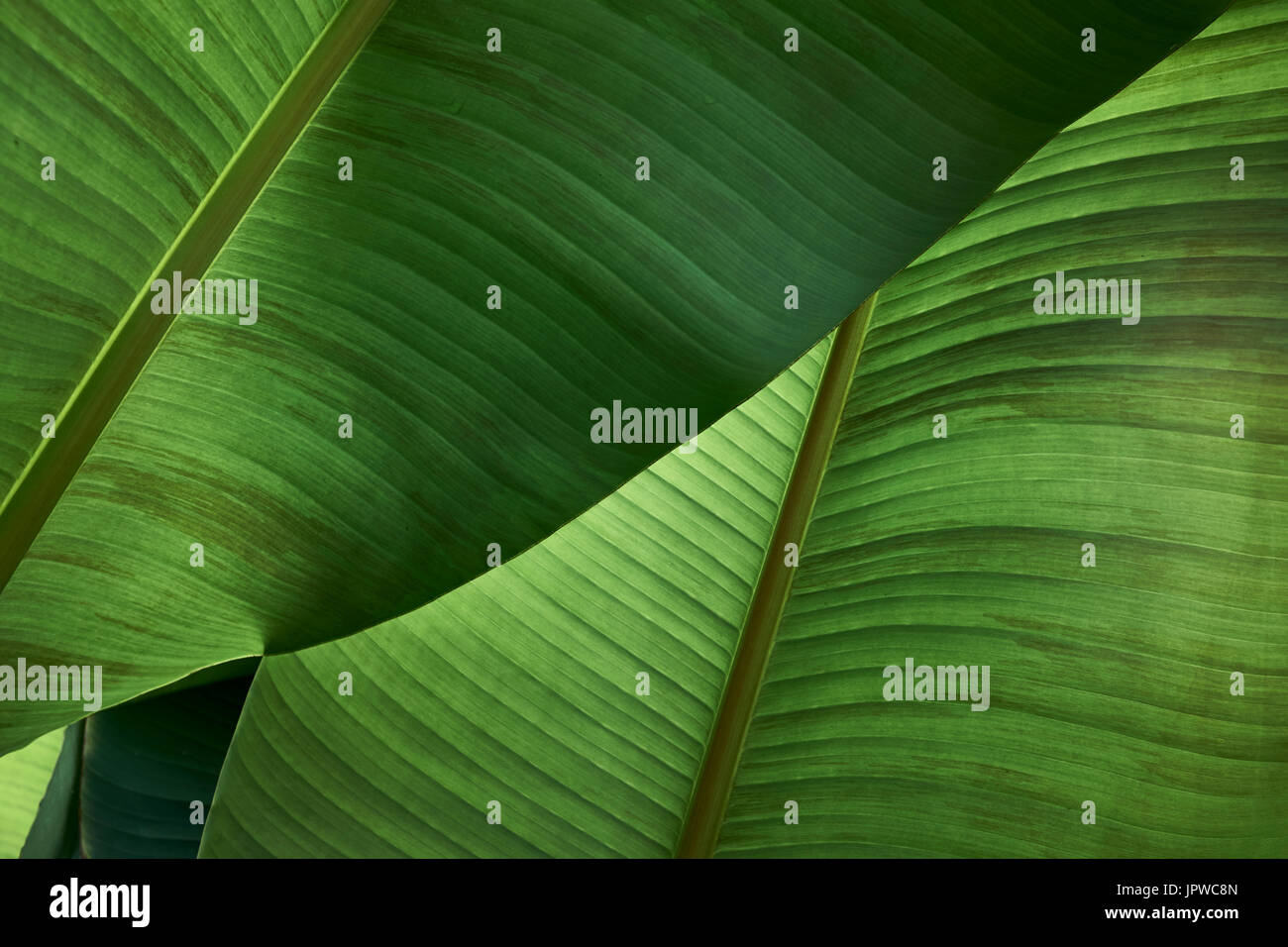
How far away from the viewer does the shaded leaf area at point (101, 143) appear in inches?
18.3

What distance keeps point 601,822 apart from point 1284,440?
0.65 meters

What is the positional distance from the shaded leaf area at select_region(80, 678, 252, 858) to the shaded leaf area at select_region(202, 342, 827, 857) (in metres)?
0.33

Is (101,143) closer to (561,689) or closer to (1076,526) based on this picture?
(561,689)

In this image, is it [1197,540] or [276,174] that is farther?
[1197,540]

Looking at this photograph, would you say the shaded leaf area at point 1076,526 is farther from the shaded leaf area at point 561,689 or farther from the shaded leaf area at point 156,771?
→ the shaded leaf area at point 156,771

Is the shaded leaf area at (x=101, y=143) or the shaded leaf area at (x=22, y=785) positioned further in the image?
the shaded leaf area at (x=22, y=785)

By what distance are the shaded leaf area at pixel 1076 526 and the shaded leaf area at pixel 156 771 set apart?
748mm

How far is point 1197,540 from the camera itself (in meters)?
0.68

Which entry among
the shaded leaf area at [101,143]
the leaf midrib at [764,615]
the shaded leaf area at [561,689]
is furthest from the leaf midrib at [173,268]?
the leaf midrib at [764,615]

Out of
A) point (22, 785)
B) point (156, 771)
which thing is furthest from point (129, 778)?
point (22, 785)
